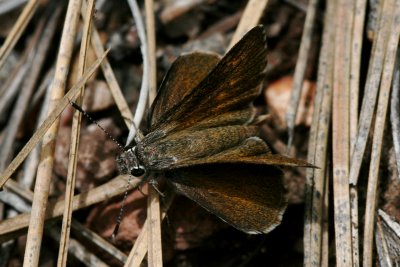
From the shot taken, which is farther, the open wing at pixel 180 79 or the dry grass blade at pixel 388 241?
the open wing at pixel 180 79

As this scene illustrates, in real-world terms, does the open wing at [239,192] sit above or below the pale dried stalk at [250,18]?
below

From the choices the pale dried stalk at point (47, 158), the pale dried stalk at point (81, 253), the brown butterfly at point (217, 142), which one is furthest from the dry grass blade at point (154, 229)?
the pale dried stalk at point (47, 158)

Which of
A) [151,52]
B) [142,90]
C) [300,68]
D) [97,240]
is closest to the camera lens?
[97,240]

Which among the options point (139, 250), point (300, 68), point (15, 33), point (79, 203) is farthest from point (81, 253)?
point (300, 68)

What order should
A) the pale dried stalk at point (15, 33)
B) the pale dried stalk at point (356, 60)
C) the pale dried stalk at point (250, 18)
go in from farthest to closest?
the pale dried stalk at point (250, 18), the pale dried stalk at point (15, 33), the pale dried stalk at point (356, 60)

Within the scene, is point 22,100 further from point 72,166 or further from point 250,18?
point 250,18

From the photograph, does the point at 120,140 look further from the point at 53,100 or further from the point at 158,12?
the point at 158,12

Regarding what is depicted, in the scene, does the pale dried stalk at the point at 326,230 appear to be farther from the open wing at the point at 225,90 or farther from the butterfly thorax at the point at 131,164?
the butterfly thorax at the point at 131,164

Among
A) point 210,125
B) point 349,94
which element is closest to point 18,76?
point 210,125
